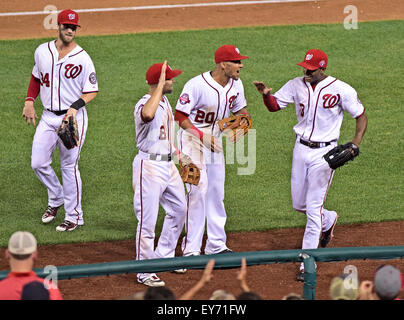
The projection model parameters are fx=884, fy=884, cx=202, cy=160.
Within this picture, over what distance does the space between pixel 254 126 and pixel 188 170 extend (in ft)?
13.7

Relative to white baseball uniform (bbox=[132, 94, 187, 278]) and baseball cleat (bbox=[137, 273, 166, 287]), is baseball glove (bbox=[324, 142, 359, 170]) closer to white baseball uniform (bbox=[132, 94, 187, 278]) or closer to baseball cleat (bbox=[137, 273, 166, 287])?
white baseball uniform (bbox=[132, 94, 187, 278])

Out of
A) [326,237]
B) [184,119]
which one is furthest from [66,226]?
[326,237]

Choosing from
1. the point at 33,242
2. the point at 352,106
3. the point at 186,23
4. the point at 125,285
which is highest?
the point at 186,23

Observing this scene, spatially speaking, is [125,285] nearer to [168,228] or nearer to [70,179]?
[168,228]

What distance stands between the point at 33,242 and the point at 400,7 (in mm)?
13088

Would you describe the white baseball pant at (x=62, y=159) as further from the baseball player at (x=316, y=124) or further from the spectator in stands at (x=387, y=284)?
the spectator in stands at (x=387, y=284)

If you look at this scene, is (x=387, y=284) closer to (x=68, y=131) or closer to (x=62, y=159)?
(x=68, y=131)

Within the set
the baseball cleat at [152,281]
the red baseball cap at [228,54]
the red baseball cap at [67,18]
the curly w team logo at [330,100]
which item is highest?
the red baseball cap at [67,18]

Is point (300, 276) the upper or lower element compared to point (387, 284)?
lower

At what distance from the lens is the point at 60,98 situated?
864 centimetres

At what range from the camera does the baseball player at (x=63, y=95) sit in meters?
8.62

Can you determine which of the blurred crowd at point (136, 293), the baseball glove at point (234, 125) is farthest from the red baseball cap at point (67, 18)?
the blurred crowd at point (136, 293)

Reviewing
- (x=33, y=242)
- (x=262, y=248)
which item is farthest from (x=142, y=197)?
(x=33, y=242)
